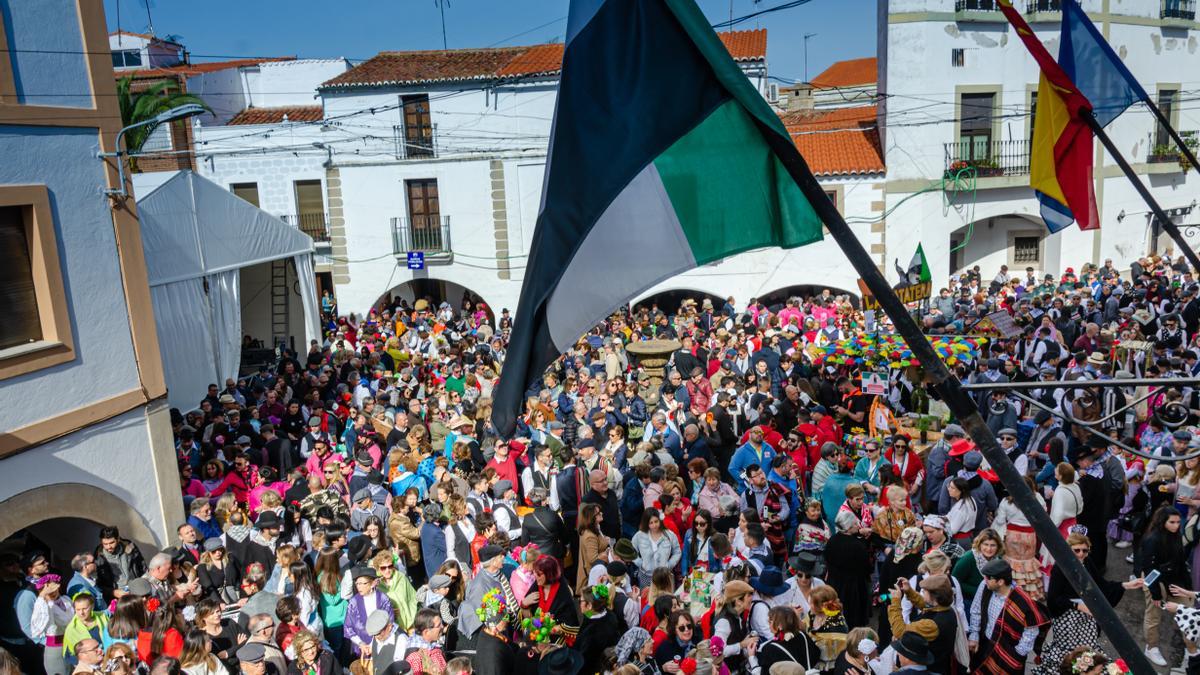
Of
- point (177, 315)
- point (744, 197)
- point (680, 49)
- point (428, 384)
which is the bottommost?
point (428, 384)

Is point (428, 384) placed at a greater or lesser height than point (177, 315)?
lesser

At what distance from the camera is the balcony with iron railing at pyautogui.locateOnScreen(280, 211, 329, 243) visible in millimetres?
26094

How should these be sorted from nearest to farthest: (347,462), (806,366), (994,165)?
(347,462) → (806,366) → (994,165)

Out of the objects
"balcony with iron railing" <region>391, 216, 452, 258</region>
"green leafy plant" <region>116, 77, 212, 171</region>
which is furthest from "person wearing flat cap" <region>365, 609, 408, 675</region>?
"green leafy plant" <region>116, 77, 212, 171</region>

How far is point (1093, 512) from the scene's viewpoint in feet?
24.8

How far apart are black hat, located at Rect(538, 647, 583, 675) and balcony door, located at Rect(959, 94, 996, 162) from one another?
20.4 m

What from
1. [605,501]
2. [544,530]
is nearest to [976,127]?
[605,501]

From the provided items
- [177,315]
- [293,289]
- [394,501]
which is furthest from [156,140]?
[394,501]

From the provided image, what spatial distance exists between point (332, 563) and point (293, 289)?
14644 mm

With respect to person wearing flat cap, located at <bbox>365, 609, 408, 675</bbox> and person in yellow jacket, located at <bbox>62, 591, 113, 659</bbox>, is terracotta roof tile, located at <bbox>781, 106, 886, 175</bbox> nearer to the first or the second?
person wearing flat cap, located at <bbox>365, 609, 408, 675</bbox>

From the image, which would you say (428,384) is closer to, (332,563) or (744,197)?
(332,563)

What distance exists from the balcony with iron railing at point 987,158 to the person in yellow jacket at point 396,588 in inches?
777

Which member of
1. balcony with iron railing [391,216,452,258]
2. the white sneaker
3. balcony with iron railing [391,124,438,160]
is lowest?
the white sneaker

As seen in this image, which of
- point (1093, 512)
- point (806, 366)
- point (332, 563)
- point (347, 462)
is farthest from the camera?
point (806, 366)
